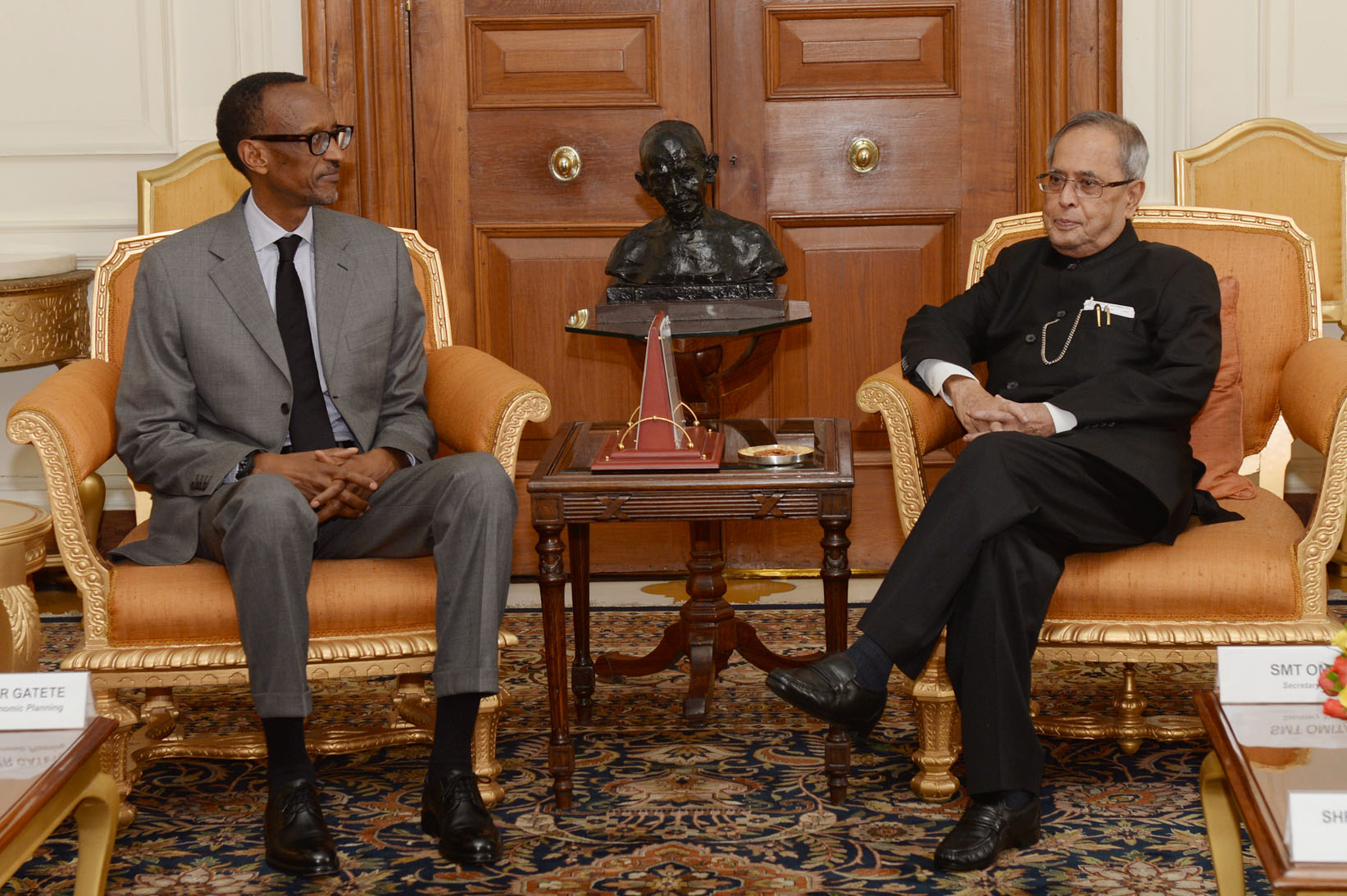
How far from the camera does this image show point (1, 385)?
4598 mm

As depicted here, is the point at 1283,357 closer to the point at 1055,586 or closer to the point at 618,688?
the point at 1055,586

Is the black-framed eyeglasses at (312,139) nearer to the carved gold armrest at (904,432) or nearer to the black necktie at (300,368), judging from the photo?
the black necktie at (300,368)

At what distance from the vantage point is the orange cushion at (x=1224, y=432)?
3.04 meters

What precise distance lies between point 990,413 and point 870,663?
58cm

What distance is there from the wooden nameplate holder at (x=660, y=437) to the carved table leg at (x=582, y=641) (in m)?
0.44

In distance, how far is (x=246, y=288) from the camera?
9.60ft

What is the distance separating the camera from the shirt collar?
302 centimetres

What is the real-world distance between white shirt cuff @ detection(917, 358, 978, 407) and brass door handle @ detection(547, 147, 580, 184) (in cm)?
170

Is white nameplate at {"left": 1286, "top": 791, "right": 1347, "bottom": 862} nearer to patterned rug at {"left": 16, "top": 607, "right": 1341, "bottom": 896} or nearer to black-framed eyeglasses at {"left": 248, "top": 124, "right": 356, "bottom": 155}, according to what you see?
patterned rug at {"left": 16, "top": 607, "right": 1341, "bottom": 896}

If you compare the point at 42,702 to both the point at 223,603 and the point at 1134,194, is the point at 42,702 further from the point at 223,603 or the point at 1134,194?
the point at 1134,194

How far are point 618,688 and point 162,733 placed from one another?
103cm

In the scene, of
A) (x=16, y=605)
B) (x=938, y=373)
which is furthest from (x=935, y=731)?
(x=16, y=605)

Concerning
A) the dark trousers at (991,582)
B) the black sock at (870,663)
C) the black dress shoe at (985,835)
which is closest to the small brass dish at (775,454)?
the dark trousers at (991,582)

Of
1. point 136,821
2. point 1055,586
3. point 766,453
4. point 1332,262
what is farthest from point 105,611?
point 1332,262
